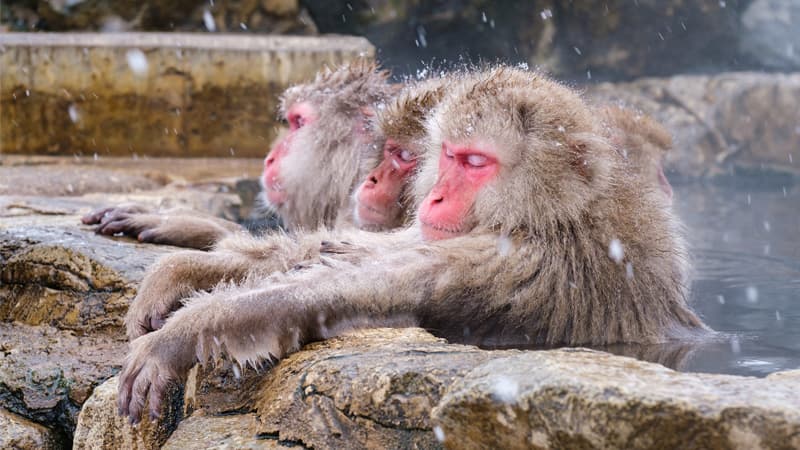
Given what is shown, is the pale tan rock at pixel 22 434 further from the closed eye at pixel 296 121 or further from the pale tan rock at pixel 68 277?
the closed eye at pixel 296 121

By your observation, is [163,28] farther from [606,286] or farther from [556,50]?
[606,286]

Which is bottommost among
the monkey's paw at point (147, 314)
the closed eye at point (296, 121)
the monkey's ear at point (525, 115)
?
the monkey's paw at point (147, 314)

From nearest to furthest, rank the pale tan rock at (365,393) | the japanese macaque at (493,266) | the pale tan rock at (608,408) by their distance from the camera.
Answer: the pale tan rock at (608,408) < the pale tan rock at (365,393) < the japanese macaque at (493,266)

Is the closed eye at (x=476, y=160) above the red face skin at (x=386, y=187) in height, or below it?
above

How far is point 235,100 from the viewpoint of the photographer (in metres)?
7.86

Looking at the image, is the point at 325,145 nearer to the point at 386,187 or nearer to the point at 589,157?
the point at 386,187

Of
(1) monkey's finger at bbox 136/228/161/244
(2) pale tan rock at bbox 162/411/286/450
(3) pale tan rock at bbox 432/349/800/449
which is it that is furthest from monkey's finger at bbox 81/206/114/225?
(3) pale tan rock at bbox 432/349/800/449

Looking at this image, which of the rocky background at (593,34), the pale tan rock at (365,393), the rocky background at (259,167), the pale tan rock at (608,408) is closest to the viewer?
the pale tan rock at (608,408)

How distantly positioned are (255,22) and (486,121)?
7664 mm

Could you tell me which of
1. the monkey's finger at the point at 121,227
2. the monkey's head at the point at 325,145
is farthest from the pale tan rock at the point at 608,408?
the monkey's head at the point at 325,145

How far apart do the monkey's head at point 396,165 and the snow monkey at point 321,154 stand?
491 mm

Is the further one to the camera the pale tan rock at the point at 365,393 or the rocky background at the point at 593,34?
the rocky background at the point at 593,34

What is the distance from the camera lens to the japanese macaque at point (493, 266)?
2539 millimetres

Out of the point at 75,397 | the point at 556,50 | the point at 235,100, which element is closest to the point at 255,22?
the point at 235,100
